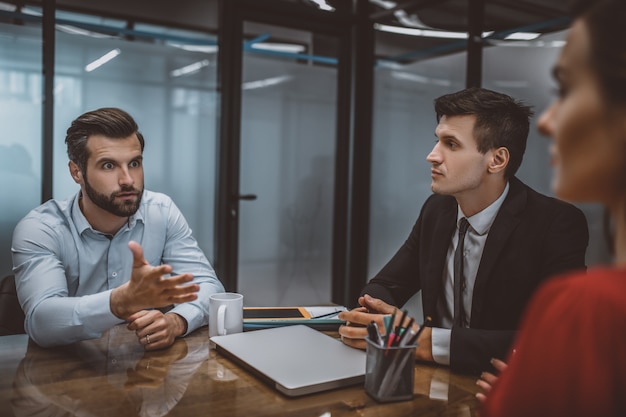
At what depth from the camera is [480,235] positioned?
6.47ft

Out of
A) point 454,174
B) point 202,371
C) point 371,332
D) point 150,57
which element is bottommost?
point 202,371

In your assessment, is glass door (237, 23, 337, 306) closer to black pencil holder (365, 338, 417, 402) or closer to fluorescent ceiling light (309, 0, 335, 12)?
fluorescent ceiling light (309, 0, 335, 12)

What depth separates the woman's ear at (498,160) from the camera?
203 centimetres

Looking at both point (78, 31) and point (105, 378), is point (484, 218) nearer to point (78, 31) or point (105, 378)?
point (105, 378)

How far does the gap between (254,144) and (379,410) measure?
128 inches

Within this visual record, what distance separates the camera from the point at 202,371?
1.39m

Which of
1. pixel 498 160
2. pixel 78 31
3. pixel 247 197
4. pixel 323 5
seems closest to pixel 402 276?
pixel 498 160

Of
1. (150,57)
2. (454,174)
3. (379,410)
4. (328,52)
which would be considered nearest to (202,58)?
(150,57)

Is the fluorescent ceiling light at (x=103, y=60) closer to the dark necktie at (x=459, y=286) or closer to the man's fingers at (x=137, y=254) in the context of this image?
the man's fingers at (x=137, y=254)

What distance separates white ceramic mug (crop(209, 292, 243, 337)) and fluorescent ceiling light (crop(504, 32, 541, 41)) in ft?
8.50

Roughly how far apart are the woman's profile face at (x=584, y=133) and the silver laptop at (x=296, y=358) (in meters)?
0.71

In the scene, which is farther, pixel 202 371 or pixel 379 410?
pixel 202 371

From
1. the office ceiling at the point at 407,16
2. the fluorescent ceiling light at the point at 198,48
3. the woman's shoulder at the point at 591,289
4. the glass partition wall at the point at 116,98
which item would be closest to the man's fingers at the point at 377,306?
the woman's shoulder at the point at 591,289

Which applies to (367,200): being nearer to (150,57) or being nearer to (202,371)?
(150,57)
